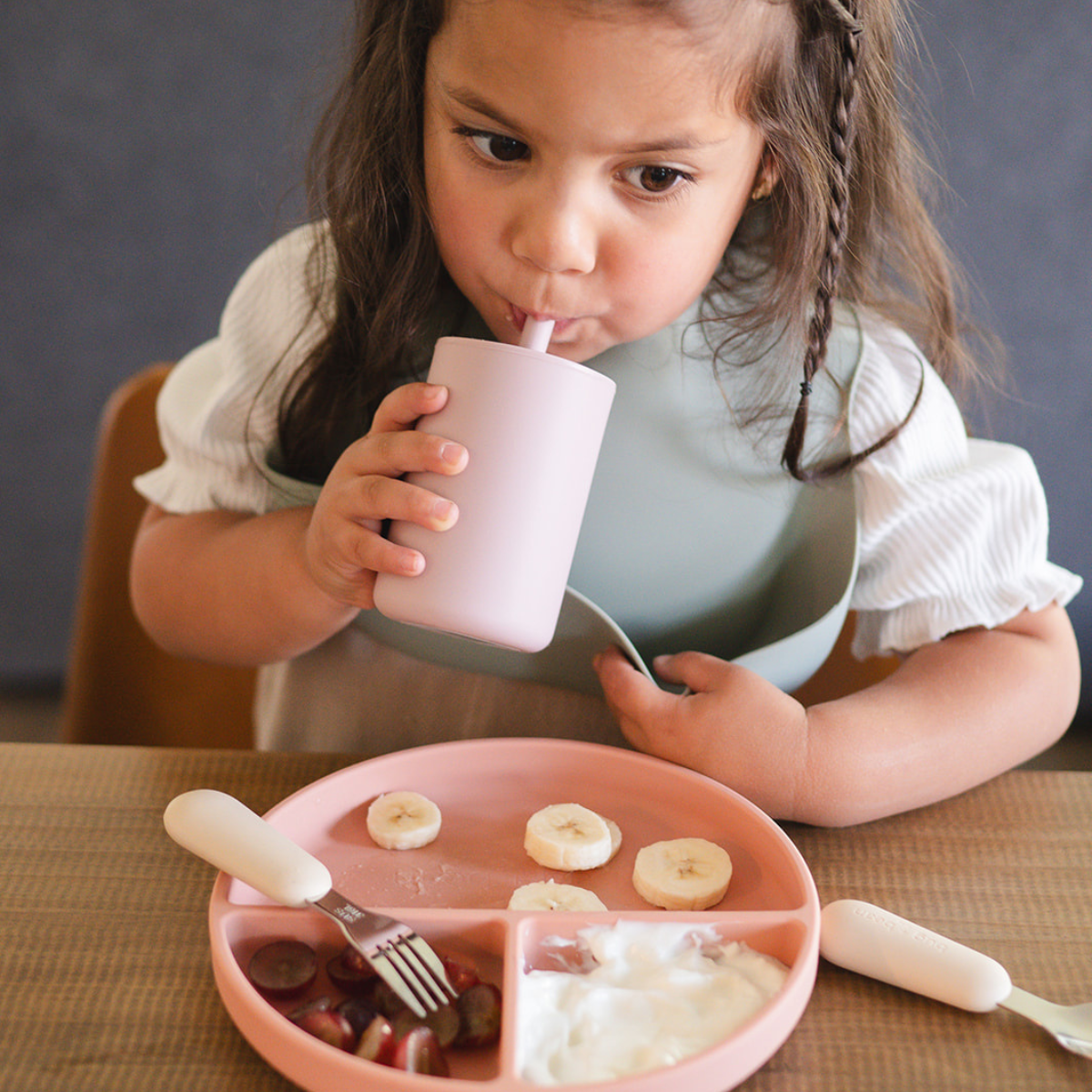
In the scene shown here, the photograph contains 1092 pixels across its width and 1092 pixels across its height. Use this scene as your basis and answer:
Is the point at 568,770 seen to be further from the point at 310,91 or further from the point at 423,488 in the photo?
the point at 310,91

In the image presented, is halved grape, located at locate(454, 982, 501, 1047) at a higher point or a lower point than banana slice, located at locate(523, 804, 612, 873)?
higher

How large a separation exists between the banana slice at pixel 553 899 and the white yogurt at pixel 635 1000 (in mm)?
45

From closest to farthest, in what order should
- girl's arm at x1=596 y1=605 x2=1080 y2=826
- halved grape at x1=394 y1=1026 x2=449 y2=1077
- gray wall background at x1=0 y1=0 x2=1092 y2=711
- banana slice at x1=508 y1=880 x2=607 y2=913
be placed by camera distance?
halved grape at x1=394 y1=1026 x2=449 y2=1077
banana slice at x1=508 y1=880 x2=607 y2=913
girl's arm at x1=596 y1=605 x2=1080 y2=826
gray wall background at x1=0 y1=0 x2=1092 y2=711

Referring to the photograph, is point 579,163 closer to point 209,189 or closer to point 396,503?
point 396,503

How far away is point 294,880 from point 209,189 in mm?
1769

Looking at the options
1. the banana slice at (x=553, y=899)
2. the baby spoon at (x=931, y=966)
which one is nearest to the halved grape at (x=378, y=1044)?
the banana slice at (x=553, y=899)

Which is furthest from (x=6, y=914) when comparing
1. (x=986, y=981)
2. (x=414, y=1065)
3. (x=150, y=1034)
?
(x=986, y=981)

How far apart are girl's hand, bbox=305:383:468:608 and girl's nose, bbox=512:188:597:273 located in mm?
117

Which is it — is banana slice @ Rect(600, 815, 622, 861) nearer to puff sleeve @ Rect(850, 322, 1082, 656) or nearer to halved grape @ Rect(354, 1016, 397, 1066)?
halved grape @ Rect(354, 1016, 397, 1066)

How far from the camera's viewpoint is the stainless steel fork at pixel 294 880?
557 millimetres

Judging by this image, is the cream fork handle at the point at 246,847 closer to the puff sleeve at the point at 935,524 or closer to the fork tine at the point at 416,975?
the fork tine at the point at 416,975

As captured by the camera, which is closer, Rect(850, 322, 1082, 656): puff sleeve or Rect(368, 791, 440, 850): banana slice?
Rect(368, 791, 440, 850): banana slice

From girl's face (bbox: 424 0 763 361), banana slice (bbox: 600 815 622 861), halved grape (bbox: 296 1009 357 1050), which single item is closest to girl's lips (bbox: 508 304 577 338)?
girl's face (bbox: 424 0 763 361)

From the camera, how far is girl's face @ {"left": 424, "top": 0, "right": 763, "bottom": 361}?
653mm
